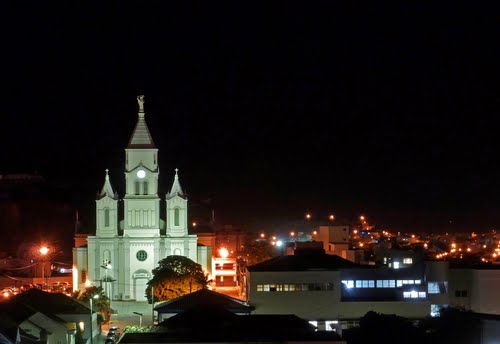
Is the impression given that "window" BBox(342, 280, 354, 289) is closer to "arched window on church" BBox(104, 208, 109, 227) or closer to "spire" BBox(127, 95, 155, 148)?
"arched window on church" BBox(104, 208, 109, 227)

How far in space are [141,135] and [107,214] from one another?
18.5 feet

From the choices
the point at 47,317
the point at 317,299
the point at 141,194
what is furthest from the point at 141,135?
the point at 47,317

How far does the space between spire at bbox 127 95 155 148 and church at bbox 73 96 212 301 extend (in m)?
0.06

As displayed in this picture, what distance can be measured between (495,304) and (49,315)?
23.2 metres

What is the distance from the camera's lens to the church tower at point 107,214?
5975 centimetres

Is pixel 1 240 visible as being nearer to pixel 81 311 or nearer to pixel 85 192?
pixel 85 192

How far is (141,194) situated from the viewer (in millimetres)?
60281

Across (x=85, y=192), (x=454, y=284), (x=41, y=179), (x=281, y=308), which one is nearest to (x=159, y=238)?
(x=281, y=308)

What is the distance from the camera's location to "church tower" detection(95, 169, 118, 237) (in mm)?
59750

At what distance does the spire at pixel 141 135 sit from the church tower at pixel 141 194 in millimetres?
211

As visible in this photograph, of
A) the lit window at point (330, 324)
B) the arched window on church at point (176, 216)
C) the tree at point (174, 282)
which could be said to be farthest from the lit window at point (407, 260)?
the lit window at point (330, 324)

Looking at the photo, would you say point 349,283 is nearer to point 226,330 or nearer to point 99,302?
point 99,302

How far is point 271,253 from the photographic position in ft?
243

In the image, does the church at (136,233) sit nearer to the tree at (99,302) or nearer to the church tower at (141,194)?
the church tower at (141,194)
